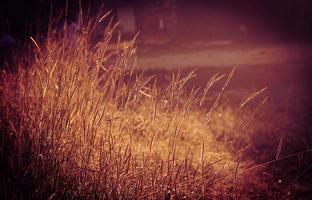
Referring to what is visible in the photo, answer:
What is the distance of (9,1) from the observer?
29.2 feet

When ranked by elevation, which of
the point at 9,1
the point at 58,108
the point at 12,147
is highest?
the point at 9,1

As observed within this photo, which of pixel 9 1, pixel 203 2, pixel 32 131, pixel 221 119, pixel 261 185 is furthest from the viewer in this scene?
pixel 203 2

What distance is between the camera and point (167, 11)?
14.6 metres

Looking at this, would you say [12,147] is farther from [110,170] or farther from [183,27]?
[183,27]

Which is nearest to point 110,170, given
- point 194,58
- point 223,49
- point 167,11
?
point 194,58

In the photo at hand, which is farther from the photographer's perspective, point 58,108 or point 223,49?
point 223,49

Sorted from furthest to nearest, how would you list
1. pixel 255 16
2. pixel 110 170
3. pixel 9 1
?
pixel 255 16 → pixel 9 1 → pixel 110 170

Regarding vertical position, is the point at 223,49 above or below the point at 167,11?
below

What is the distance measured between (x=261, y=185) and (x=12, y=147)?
183cm

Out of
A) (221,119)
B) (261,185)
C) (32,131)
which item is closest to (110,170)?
Answer: (32,131)

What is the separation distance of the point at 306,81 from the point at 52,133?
4.72m

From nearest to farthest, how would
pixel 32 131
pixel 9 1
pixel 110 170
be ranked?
pixel 110 170 < pixel 32 131 < pixel 9 1

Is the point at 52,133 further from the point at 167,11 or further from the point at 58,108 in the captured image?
the point at 167,11

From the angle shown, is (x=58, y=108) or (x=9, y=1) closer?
(x=58, y=108)
